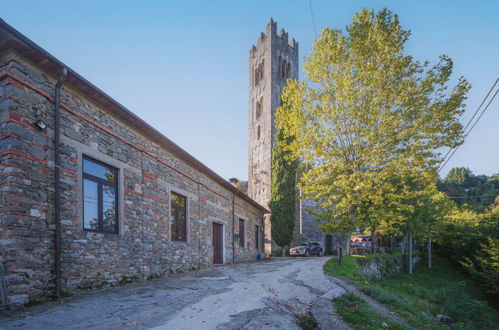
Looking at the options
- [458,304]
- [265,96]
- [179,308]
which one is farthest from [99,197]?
[265,96]

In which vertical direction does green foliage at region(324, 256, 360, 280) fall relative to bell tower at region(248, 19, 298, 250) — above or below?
below

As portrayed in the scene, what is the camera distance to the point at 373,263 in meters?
12.8

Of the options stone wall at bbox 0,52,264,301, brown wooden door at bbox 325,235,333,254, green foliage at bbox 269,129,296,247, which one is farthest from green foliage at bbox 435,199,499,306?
stone wall at bbox 0,52,264,301

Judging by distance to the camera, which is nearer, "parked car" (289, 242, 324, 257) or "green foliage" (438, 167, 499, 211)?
"parked car" (289, 242, 324, 257)

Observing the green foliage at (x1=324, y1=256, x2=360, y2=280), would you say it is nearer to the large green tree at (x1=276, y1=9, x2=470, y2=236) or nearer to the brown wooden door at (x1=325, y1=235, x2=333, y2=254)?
the large green tree at (x1=276, y1=9, x2=470, y2=236)

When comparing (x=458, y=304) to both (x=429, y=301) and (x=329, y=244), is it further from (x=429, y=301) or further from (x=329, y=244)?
(x=329, y=244)

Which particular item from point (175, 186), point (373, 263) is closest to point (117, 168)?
point (175, 186)

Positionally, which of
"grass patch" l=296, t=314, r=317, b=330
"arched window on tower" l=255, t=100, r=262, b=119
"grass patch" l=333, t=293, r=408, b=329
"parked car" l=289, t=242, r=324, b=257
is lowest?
"parked car" l=289, t=242, r=324, b=257

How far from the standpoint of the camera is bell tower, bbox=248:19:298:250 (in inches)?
973

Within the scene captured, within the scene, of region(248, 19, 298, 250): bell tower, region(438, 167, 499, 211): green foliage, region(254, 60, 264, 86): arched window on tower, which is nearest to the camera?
region(248, 19, 298, 250): bell tower

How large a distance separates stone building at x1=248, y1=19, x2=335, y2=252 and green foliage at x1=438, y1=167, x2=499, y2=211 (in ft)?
99.0

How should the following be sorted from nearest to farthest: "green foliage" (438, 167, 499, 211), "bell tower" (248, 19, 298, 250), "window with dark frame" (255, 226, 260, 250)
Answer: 1. "window with dark frame" (255, 226, 260, 250)
2. "bell tower" (248, 19, 298, 250)
3. "green foliage" (438, 167, 499, 211)

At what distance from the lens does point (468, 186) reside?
5369 cm

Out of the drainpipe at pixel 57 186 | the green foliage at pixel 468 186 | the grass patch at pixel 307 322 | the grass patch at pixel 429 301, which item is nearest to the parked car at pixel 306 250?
the grass patch at pixel 429 301
